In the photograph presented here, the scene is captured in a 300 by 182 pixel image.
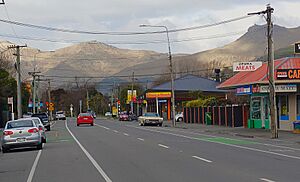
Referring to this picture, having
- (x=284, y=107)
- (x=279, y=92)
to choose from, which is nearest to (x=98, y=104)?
(x=284, y=107)

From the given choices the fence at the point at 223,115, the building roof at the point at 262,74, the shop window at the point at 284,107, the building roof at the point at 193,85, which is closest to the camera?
the building roof at the point at 262,74

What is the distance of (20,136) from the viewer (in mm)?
26625

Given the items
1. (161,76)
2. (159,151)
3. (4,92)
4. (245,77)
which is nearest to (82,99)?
(161,76)

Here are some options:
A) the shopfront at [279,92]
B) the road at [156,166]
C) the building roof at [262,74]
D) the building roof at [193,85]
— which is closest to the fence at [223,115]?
the shopfront at [279,92]

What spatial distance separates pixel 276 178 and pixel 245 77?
1275 inches

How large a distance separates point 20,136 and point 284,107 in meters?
21.7

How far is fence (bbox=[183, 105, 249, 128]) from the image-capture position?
1988 inches

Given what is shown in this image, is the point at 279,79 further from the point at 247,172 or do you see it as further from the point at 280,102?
the point at 247,172

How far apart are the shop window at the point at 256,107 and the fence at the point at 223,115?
2.08 meters

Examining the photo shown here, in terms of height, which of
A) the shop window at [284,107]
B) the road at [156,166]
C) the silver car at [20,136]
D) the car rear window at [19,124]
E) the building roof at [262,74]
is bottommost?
the road at [156,166]

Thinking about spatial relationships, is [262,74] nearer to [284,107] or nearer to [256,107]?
[284,107]

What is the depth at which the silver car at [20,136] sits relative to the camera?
26578 millimetres

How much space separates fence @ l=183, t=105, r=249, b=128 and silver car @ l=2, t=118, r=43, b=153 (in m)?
25.8

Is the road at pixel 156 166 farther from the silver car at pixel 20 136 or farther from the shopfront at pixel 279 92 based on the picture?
the shopfront at pixel 279 92
